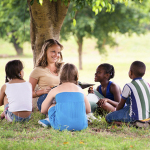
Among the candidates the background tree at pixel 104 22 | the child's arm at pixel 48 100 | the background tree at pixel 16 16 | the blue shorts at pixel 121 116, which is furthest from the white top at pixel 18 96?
the background tree at pixel 104 22

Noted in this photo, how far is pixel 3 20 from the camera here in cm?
2039

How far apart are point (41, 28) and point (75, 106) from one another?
2.67 meters

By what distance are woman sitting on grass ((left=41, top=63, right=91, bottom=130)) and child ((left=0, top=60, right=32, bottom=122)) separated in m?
0.59

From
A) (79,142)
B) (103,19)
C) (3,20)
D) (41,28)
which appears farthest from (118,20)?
(79,142)

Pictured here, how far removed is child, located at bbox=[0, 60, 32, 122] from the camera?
16.0 feet

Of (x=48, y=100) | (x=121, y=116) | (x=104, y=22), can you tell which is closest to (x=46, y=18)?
(x=48, y=100)

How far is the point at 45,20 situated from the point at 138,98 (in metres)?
2.92

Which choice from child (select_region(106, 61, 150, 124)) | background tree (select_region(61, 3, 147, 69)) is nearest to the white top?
child (select_region(106, 61, 150, 124))

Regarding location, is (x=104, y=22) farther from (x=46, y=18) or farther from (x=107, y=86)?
(x=107, y=86)

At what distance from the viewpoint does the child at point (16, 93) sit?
4.89 m

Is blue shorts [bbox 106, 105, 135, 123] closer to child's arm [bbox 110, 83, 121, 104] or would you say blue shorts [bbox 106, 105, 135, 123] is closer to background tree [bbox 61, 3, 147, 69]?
child's arm [bbox 110, 83, 121, 104]

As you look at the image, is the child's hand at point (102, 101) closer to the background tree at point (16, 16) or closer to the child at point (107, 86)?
the child at point (107, 86)

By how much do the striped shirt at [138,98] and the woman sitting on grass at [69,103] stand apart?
83 centimetres

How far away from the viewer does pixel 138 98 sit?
15.5 feet
